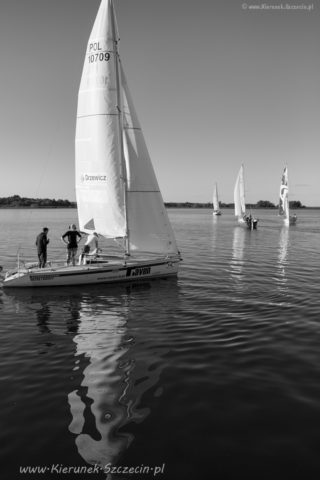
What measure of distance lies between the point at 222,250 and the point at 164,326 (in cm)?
2241

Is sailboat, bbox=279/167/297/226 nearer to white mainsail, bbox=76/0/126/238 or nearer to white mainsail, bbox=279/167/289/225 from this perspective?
white mainsail, bbox=279/167/289/225

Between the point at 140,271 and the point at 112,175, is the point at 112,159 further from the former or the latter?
the point at 140,271

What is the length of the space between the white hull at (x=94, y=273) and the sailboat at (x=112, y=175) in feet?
0.16

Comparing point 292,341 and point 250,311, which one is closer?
point 292,341

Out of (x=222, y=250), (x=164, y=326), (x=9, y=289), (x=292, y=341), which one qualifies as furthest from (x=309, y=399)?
(x=222, y=250)

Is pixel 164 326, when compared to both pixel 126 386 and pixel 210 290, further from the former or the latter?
pixel 210 290

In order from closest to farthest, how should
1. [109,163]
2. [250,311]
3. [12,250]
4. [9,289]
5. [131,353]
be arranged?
[131,353] < [250,311] < [9,289] < [109,163] < [12,250]

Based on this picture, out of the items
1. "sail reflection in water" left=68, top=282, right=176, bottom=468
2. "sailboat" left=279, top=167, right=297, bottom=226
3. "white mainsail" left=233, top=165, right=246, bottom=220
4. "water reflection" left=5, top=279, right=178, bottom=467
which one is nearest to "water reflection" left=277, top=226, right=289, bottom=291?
"water reflection" left=5, top=279, right=178, bottom=467

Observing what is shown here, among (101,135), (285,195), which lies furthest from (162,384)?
(285,195)

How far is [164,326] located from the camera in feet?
41.8

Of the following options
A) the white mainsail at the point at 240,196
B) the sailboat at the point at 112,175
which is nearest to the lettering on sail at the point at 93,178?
the sailboat at the point at 112,175

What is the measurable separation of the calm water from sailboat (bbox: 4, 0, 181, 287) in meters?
2.41

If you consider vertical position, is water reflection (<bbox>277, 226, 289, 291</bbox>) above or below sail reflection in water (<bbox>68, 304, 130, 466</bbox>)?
above

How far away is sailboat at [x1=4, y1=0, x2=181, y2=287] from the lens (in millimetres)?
18516
